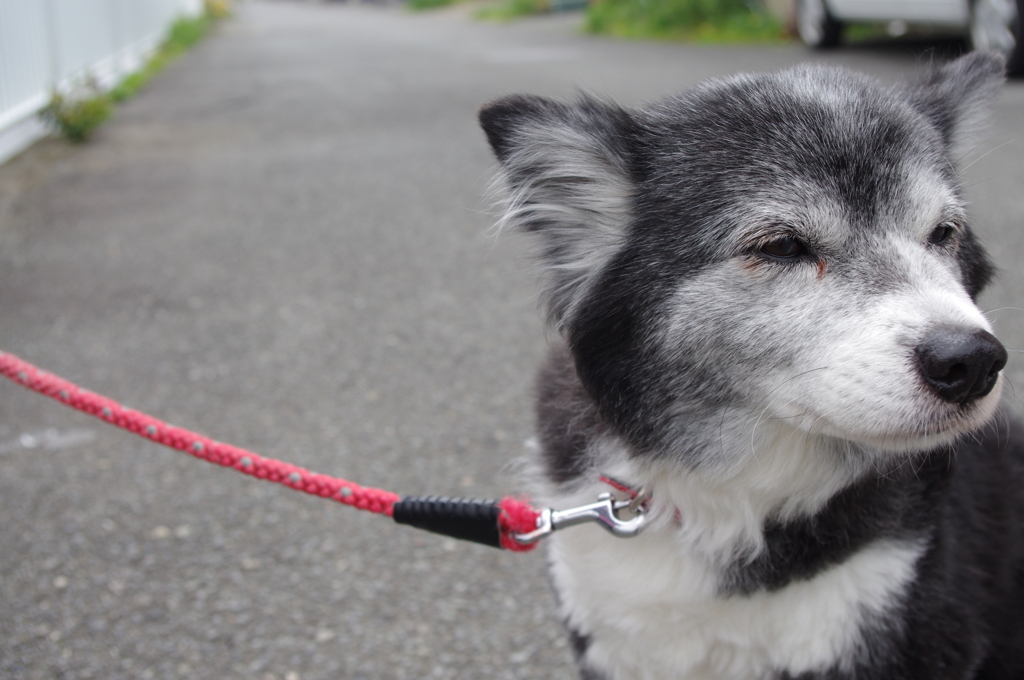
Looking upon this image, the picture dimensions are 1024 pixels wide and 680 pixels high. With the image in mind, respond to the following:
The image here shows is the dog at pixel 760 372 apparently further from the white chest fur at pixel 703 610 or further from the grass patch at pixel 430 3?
the grass patch at pixel 430 3

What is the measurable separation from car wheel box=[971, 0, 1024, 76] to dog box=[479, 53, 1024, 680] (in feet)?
24.7

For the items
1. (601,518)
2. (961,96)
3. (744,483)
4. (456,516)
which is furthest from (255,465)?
(961,96)

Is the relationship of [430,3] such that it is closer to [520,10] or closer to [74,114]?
[520,10]

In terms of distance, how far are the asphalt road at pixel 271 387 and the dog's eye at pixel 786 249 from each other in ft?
1.99

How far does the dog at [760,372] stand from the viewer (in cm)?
187

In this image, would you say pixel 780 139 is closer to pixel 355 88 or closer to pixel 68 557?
pixel 68 557

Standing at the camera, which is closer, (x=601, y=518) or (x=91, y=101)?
(x=601, y=518)

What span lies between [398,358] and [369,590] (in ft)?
5.79

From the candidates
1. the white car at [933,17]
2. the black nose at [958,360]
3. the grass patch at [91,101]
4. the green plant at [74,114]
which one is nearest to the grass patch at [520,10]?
the grass patch at [91,101]

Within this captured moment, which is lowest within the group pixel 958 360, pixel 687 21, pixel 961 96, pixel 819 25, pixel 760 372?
pixel 687 21

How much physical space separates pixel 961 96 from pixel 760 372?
947 millimetres

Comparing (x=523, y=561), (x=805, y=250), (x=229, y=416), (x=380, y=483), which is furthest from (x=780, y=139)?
(x=229, y=416)

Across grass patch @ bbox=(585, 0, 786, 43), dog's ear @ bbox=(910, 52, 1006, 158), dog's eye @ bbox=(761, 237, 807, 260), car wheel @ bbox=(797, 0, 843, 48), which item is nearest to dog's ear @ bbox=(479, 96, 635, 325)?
dog's eye @ bbox=(761, 237, 807, 260)

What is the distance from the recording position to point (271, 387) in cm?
428
